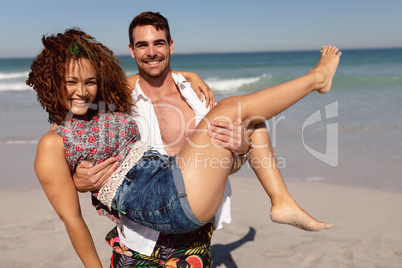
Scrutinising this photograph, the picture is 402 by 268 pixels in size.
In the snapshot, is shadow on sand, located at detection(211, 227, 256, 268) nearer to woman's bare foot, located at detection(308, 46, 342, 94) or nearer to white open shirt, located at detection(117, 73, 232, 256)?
white open shirt, located at detection(117, 73, 232, 256)

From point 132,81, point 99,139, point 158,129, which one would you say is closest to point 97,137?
point 99,139

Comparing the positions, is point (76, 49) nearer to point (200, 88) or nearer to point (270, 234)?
point (200, 88)

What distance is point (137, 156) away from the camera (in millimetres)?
2225

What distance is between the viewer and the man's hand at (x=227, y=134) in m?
2.01

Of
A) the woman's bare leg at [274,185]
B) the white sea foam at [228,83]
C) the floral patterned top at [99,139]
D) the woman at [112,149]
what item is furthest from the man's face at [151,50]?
the white sea foam at [228,83]

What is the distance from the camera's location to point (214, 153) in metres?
2.03

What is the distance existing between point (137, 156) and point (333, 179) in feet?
12.5

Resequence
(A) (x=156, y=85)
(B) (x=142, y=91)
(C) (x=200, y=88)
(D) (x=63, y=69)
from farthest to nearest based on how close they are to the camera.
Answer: (A) (x=156, y=85)
(C) (x=200, y=88)
(B) (x=142, y=91)
(D) (x=63, y=69)

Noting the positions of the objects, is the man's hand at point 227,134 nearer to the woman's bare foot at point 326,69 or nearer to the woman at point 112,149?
the woman at point 112,149

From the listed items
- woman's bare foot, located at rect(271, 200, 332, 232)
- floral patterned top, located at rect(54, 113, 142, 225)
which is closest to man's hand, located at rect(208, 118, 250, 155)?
floral patterned top, located at rect(54, 113, 142, 225)

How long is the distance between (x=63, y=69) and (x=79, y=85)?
13cm

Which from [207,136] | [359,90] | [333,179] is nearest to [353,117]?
[333,179]

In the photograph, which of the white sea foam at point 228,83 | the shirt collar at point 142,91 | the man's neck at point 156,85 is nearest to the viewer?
the shirt collar at point 142,91

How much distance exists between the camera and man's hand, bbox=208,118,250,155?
2.01 meters
